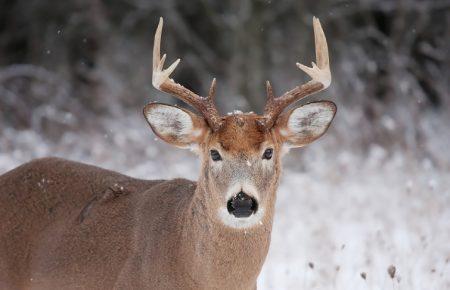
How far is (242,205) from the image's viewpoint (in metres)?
4.80

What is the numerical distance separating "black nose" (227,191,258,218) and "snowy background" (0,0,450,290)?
5.38 ft

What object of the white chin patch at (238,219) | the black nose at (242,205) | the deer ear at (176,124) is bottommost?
the white chin patch at (238,219)

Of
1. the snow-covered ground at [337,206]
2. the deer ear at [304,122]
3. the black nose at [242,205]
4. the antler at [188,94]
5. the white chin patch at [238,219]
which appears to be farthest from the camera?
the snow-covered ground at [337,206]

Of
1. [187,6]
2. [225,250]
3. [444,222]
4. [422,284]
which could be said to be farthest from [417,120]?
[187,6]

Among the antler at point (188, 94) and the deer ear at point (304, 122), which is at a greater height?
the antler at point (188, 94)

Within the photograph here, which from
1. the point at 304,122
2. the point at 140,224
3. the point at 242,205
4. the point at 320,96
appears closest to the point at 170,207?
the point at 140,224

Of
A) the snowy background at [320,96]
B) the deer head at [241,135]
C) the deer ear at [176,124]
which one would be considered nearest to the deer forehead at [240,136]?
the deer head at [241,135]

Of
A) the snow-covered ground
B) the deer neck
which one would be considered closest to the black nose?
the deer neck

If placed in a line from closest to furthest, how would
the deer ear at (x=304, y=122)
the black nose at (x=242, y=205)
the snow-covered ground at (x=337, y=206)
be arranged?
the black nose at (x=242, y=205) < the deer ear at (x=304, y=122) < the snow-covered ground at (x=337, y=206)

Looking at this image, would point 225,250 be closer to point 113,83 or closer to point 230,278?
point 230,278

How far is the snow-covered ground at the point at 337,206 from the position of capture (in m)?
7.21

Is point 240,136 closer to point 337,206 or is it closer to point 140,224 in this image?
point 140,224

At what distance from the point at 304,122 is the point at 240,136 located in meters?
0.59

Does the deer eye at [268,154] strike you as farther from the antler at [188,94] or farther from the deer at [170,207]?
the antler at [188,94]
